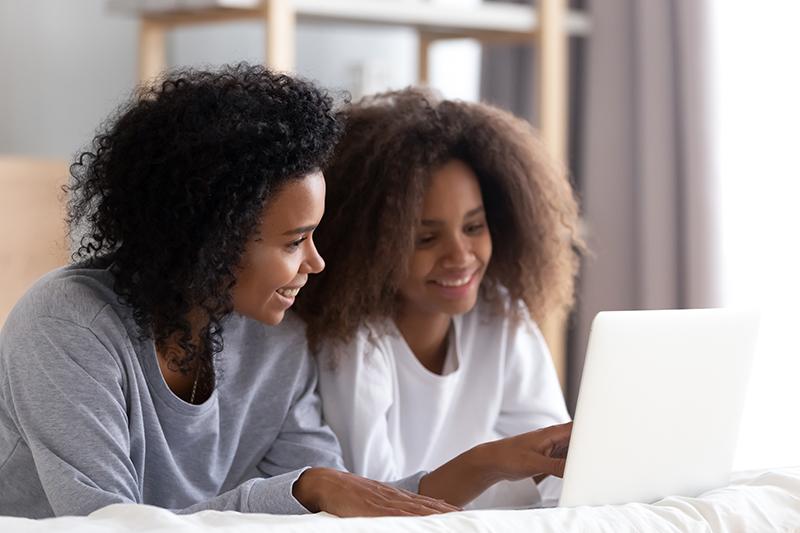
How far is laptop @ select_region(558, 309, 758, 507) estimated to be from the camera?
1206 mm

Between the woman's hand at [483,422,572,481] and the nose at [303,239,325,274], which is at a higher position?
the nose at [303,239,325,274]

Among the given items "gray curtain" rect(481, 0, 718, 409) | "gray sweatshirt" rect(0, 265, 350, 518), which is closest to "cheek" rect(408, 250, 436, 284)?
"gray sweatshirt" rect(0, 265, 350, 518)

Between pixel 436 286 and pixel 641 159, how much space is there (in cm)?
137

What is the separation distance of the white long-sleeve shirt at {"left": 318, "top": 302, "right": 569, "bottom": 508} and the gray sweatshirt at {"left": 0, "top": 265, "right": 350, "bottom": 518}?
0.23 feet

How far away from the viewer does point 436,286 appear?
1.72 m

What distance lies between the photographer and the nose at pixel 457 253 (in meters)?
1.70

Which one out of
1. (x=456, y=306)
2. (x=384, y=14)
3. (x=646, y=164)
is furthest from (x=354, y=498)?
(x=646, y=164)

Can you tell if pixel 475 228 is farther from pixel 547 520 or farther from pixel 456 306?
pixel 547 520

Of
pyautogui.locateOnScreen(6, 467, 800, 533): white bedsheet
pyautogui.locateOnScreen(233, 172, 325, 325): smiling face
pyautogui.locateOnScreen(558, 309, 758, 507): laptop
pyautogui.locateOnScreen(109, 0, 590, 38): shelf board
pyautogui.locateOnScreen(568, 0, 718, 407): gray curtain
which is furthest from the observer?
pyautogui.locateOnScreen(568, 0, 718, 407): gray curtain

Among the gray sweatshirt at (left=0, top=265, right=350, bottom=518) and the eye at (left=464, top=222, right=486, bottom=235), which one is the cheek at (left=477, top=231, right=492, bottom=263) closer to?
the eye at (left=464, top=222, right=486, bottom=235)

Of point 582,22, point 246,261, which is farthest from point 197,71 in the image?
point 582,22

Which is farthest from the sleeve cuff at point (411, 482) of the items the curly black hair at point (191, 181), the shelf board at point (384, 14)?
the shelf board at point (384, 14)

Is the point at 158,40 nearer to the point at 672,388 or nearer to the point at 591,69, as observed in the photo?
the point at 591,69

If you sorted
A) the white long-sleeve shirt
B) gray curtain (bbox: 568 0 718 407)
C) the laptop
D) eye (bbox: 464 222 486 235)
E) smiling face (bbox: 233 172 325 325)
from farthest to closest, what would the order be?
gray curtain (bbox: 568 0 718 407)
eye (bbox: 464 222 486 235)
the white long-sleeve shirt
smiling face (bbox: 233 172 325 325)
the laptop
